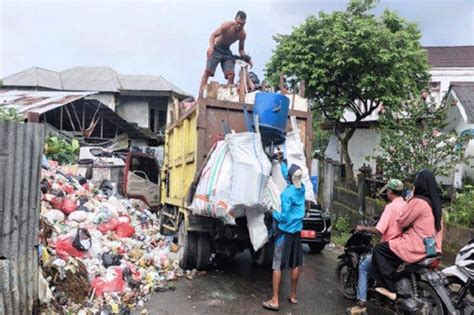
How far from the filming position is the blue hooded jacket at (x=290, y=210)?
489cm

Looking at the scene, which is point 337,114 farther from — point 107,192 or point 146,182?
point 107,192

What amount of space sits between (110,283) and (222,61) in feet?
14.3

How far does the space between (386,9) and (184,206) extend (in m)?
11.3

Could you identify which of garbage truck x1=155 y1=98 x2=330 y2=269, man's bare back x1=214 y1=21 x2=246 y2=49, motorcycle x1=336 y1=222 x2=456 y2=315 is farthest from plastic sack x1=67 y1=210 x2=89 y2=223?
motorcycle x1=336 y1=222 x2=456 y2=315

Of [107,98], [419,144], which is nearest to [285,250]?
[419,144]

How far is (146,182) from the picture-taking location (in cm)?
1071

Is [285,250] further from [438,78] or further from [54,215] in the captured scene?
[438,78]

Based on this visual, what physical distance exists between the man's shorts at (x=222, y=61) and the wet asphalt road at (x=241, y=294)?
3386 millimetres

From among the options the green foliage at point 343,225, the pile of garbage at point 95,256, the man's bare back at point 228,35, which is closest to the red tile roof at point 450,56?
the green foliage at point 343,225

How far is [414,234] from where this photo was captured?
14.2 ft

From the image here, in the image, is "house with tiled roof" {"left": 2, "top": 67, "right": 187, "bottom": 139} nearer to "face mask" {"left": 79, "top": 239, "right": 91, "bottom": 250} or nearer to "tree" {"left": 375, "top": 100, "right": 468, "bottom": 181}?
"tree" {"left": 375, "top": 100, "right": 468, "bottom": 181}

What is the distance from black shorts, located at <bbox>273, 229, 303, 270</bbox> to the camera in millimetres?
4945

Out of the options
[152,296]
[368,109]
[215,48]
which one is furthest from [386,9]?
[152,296]

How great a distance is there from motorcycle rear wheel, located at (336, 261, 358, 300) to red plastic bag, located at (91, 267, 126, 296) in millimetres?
2797
